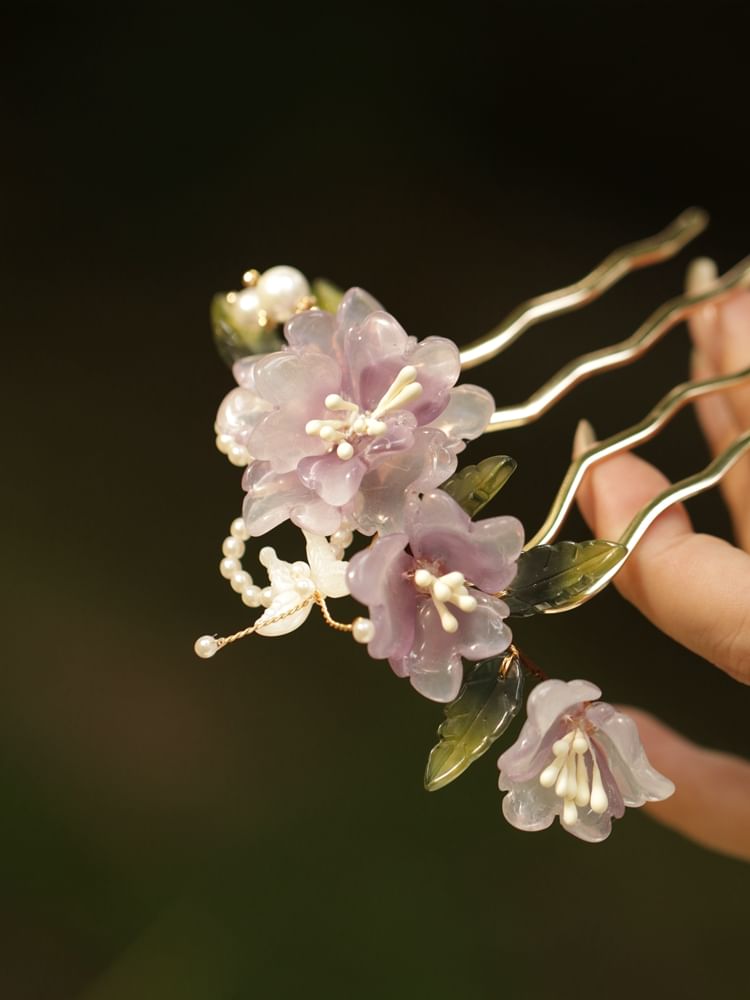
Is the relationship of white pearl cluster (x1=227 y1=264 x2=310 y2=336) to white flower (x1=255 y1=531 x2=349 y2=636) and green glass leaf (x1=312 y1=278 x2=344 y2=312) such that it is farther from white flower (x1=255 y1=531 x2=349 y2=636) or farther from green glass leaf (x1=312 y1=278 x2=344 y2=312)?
white flower (x1=255 y1=531 x2=349 y2=636)

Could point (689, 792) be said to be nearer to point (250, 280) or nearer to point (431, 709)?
point (431, 709)

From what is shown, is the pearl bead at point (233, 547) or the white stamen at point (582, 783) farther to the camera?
the pearl bead at point (233, 547)

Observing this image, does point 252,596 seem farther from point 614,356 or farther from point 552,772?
point 614,356

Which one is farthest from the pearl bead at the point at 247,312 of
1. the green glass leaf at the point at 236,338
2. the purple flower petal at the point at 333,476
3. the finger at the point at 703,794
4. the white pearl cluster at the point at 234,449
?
the finger at the point at 703,794

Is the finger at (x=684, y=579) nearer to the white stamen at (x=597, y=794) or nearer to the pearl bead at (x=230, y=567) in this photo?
the white stamen at (x=597, y=794)

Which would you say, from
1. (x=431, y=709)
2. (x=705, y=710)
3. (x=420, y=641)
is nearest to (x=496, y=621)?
(x=420, y=641)

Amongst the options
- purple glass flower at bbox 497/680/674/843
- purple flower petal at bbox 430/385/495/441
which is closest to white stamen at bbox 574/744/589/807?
purple glass flower at bbox 497/680/674/843
